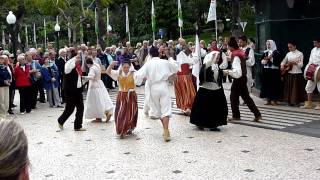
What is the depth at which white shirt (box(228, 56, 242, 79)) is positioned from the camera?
30.0ft

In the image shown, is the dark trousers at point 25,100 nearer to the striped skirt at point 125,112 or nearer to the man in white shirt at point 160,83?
the striped skirt at point 125,112

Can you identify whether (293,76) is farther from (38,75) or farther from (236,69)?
(38,75)

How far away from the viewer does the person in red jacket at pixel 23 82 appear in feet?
42.8

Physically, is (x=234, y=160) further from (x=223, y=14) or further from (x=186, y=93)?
(x=223, y=14)

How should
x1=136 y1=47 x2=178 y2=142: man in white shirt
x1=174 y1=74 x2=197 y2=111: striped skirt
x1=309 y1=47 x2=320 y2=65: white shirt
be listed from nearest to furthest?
x1=136 y1=47 x2=178 y2=142: man in white shirt < x1=309 y1=47 x2=320 y2=65: white shirt < x1=174 y1=74 x2=197 y2=111: striped skirt

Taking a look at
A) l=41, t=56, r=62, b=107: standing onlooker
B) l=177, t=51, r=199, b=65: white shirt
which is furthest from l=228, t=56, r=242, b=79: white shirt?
l=41, t=56, r=62, b=107: standing onlooker

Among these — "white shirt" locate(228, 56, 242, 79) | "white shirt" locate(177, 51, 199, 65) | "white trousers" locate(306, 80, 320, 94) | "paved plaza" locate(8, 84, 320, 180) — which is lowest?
"paved plaza" locate(8, 84, 320, 180)

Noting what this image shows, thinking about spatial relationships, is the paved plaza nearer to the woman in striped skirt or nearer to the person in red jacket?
the woman in striped skirt

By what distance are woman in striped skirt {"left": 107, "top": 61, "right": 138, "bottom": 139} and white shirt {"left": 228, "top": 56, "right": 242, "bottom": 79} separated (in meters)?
1.91

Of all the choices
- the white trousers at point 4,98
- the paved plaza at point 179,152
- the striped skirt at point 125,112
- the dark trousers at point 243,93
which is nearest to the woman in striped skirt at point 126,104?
the striped skirt at point 125,112

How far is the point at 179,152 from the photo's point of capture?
736 centimetres

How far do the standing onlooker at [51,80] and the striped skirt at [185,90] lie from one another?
4.35 metres

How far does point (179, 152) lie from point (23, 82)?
7.14 m

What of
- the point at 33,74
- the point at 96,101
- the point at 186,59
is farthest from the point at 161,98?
the point at 33,74
